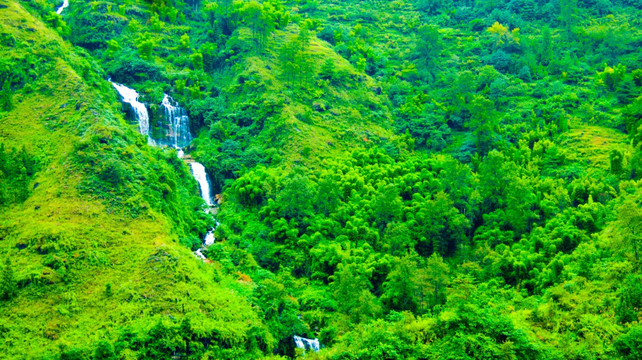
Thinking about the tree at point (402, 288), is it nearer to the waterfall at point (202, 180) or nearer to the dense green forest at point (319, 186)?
the dense green forest at point (319, 186)

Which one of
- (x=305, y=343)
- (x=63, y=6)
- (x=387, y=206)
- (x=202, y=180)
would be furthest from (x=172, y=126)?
(x=305, y=343)

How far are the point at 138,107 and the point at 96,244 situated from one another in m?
23.3

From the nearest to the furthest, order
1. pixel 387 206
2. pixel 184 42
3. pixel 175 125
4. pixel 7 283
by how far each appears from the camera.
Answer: pixel 7 283, pixel 387 206, pixel 175 125, pixel 184 42

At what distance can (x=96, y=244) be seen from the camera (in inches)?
1483

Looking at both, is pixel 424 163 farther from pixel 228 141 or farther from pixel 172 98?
pixel 172 98

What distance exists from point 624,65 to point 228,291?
55.4 meters

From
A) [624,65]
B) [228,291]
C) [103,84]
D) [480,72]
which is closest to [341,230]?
[228,291]

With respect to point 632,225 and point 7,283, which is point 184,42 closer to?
point 7,283

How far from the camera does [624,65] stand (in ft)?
220

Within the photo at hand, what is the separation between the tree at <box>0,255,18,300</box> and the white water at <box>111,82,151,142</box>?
2482 centimetres

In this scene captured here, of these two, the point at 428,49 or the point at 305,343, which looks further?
the point at 428,49

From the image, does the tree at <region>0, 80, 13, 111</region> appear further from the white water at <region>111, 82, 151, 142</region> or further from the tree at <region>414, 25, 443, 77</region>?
the tree at <region>414, 25, 443, 77</region>

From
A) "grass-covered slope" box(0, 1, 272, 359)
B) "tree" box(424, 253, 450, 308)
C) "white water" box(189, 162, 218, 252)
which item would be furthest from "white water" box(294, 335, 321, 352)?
"white water" box(189, 162, 218, 252)

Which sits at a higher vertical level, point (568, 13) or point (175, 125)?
point (568, 13)
